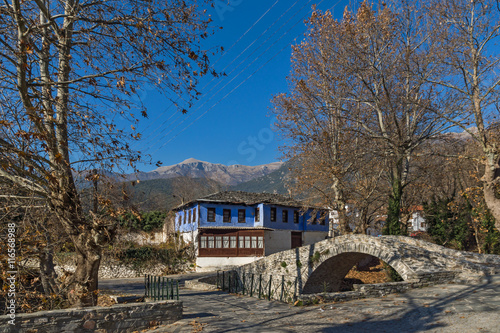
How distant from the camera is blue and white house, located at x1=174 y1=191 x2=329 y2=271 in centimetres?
3288

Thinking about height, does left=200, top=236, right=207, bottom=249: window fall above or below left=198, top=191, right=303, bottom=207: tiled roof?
below

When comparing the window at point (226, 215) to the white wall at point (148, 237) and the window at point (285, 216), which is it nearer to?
the window at point (285, 216)

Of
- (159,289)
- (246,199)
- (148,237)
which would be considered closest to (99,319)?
(159,289)

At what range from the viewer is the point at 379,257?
1421 centimetres

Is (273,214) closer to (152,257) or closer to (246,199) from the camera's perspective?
(246,199)

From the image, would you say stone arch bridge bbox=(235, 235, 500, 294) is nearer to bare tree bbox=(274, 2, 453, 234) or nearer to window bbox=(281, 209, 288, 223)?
bare tree bbox=(274, 2, 453, 234)

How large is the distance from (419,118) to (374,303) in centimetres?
1227

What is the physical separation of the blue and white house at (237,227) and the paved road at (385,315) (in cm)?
2020

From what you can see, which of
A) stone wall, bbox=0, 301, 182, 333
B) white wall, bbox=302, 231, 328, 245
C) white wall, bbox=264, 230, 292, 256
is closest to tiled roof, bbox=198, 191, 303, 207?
white wall, bbox=264, 230, 292, 256

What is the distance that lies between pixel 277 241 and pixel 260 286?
19.3 metres

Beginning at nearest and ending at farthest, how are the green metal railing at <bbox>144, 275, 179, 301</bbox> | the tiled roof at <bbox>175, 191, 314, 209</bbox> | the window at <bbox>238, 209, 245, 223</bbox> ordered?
the green metal railing at <bbox>144, 275, 179, 301</bbox> < the tiled roof at <bbox>175, 191, 314, 209</bbox> < the window at <bbox>238, 209, 245, 223</bbox>

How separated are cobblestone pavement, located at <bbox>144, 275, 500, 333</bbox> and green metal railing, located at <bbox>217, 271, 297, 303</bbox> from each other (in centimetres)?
331

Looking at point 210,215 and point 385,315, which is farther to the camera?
point 210,215

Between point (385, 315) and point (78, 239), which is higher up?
point (78, 239)
